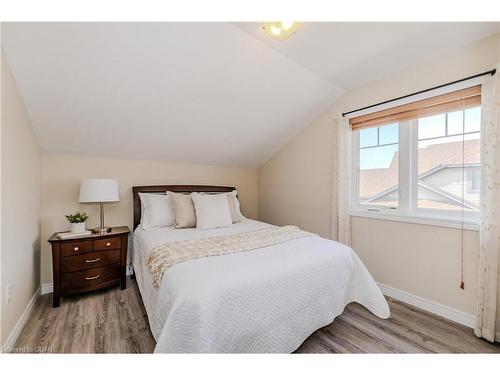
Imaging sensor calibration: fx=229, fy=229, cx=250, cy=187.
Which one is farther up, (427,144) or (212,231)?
(427,144)

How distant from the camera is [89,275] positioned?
2217mm

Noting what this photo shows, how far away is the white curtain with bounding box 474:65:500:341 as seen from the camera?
5.41 ft

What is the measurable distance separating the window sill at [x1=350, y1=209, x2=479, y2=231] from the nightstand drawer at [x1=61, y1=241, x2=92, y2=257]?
2.79m

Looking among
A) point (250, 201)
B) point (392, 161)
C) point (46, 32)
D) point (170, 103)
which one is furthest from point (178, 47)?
point (250, 201)

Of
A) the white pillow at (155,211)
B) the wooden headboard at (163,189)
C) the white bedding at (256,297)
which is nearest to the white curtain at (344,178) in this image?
the white bedding at (256,297)

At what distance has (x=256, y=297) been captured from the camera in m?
1.29

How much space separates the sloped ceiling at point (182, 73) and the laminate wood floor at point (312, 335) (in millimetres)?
1663

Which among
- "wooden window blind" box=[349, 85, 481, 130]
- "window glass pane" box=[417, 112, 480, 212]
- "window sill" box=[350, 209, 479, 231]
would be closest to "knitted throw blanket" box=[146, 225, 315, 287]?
"window sill" box=[350, 209, 479, 231]

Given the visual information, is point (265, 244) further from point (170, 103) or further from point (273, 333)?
point (170, 103)

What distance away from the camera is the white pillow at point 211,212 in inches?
101

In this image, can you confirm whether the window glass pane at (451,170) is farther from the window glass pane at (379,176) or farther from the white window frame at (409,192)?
the window glass pane at (379,176)

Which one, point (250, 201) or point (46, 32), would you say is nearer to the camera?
point (46, 32)

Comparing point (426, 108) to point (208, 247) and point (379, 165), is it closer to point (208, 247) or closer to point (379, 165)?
point (379, 165)

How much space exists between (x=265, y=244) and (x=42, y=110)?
2.26 metres
